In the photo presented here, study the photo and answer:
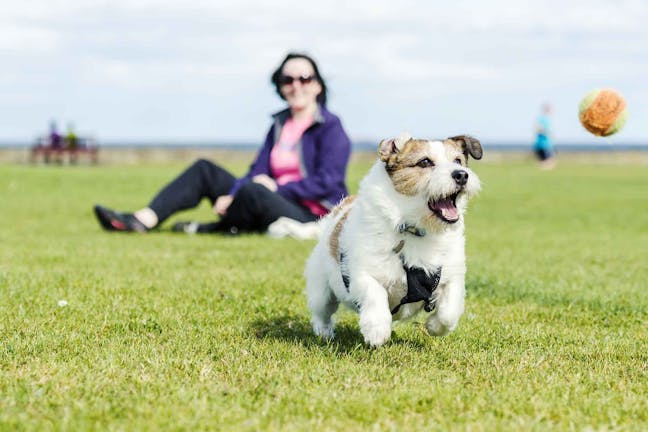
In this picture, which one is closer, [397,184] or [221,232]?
[397,184]

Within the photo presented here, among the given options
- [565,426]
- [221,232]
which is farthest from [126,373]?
[221,232]

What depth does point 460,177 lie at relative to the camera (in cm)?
470

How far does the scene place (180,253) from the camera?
1019 centimetres

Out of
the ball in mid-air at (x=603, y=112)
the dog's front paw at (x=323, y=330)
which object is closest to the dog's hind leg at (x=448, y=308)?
the dog's front paw at (x=323, y=330)

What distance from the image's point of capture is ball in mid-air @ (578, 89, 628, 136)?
7836 millimetres

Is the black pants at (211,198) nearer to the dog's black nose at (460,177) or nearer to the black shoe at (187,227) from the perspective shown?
the black shoe at (187,227)

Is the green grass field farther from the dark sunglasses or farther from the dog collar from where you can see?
the dark sunglasses

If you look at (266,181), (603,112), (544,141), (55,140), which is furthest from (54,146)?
(603,112)

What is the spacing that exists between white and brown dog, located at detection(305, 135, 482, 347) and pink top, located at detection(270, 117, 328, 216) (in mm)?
6244

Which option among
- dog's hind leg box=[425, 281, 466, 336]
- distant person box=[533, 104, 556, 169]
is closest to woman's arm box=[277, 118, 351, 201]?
dog's hind leg box=[425, 281, 466, 336]

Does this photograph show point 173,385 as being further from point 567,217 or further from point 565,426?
point 567,217

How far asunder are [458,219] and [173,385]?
1.93m

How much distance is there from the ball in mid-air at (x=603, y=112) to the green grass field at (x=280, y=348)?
5.17ft

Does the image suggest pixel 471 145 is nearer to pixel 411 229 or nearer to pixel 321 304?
pixel 411 229
